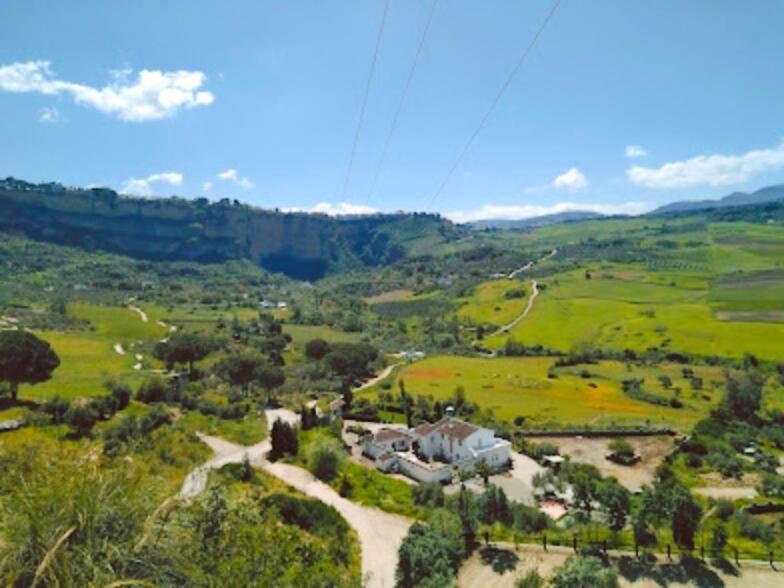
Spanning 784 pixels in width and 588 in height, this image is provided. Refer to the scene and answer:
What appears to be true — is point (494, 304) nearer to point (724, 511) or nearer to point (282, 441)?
point (282, 441)

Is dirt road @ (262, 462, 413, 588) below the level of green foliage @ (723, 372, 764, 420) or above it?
above

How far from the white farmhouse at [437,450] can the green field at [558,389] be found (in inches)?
518

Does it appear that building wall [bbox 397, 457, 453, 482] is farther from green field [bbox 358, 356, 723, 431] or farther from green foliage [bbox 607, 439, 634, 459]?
green field [bbox 358, 356, 723, 431]

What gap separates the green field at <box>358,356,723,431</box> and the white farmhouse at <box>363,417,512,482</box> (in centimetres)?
1315

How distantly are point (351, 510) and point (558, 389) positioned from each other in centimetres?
4390

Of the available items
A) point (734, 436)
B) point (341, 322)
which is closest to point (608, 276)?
point (341, 322)

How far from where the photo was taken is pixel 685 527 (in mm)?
31484

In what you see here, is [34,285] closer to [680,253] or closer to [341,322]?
[341,322]

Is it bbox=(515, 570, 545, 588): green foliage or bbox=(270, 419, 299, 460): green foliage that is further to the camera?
bbox=(270, 419, 299, 460): green foliage

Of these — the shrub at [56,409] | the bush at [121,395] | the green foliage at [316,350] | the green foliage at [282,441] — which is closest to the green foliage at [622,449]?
the green foliage at [282,441]

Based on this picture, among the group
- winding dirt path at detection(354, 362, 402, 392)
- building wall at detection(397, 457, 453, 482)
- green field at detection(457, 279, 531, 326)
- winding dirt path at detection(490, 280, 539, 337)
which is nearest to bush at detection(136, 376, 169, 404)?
building wall at detection(397, 457, 453, 482)

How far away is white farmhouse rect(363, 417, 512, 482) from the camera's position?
45.3 metres

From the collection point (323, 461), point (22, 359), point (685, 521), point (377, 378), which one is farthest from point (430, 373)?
point (685, 521)

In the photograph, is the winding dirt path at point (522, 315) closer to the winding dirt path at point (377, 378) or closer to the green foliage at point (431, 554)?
the winding dirt path at point (377, 378)
